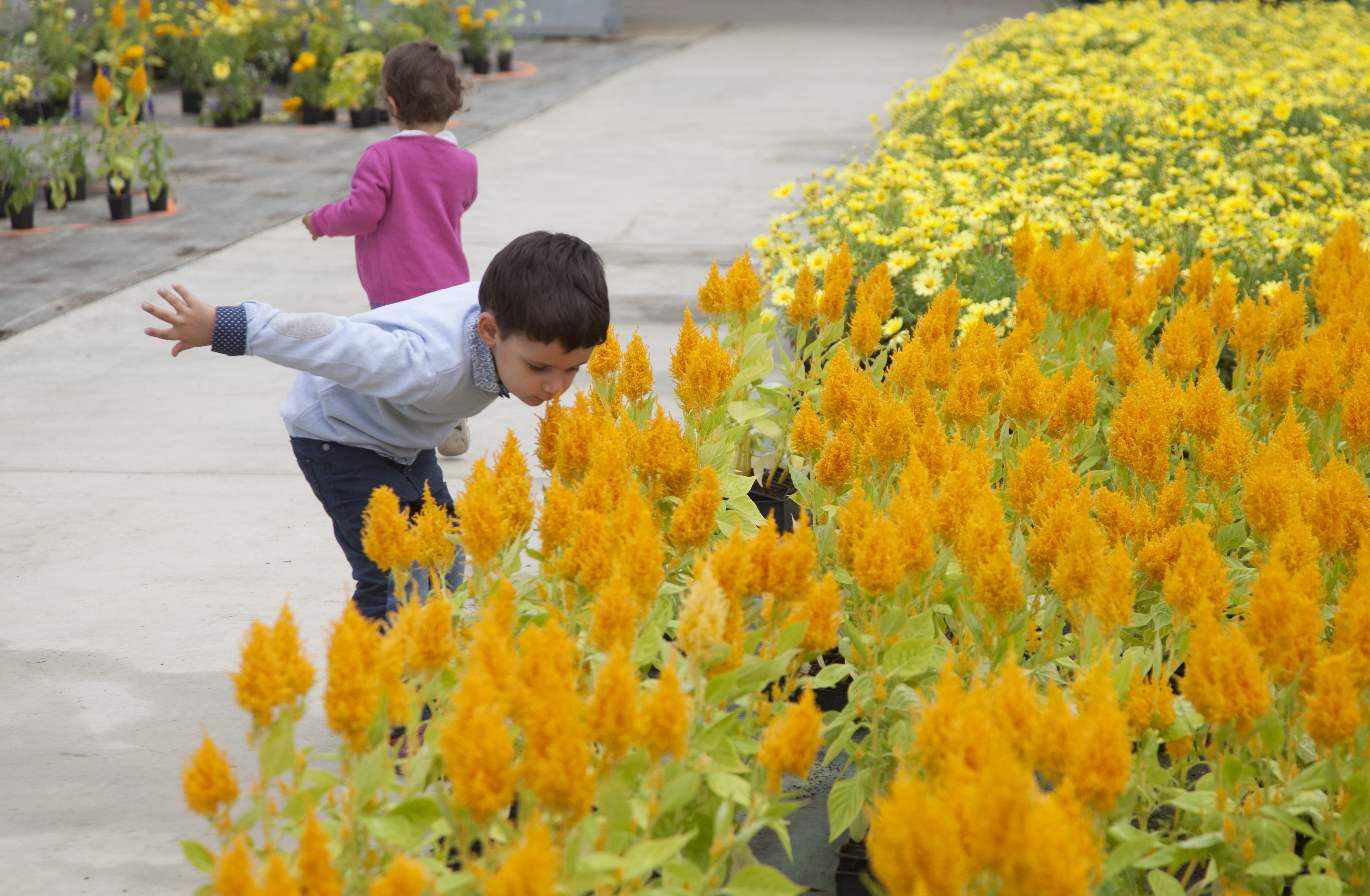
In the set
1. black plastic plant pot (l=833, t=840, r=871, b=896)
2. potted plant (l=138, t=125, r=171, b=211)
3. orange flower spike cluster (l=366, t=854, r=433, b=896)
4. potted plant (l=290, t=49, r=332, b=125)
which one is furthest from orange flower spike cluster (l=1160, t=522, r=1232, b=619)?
potted plant (l=290, t=49, r=332, b=125)

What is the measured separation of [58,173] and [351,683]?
30.4 ft

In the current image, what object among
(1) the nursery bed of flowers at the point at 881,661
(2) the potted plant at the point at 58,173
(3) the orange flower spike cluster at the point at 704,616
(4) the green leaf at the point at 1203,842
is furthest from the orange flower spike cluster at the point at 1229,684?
(2) the potted plant at the point at 58,173

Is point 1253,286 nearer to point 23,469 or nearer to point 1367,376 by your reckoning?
point 1367,376

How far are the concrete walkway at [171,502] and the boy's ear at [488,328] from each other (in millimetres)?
1048

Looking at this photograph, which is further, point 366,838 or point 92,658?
point 92,658

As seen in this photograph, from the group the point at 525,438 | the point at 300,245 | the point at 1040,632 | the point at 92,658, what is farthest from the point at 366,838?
the point at 300,245

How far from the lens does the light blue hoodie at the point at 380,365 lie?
3311 mm

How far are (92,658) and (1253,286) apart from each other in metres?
4.34

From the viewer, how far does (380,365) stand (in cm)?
340

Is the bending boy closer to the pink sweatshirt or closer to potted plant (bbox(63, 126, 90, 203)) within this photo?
the pink sweatshirt

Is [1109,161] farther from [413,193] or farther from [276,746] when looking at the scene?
[276,746]

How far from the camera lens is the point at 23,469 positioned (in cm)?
573

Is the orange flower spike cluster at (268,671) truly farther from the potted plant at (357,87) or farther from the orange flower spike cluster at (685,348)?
the potted plant at (357,87)

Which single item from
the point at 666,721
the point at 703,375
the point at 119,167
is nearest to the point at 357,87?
the point at 119,167
